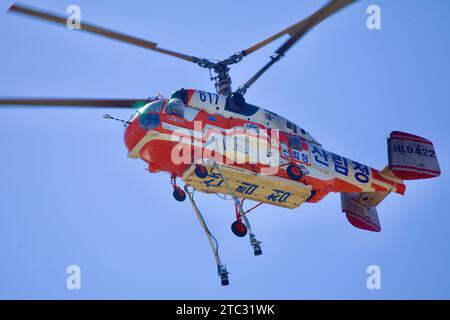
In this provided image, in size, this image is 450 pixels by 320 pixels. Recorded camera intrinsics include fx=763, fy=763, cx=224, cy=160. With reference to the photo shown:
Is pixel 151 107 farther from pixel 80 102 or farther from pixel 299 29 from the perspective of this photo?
pixel 299 29

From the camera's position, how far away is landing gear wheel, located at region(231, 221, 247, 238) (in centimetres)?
1796

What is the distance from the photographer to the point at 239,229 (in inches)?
709

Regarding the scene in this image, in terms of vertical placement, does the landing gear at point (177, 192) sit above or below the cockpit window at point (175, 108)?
→ below

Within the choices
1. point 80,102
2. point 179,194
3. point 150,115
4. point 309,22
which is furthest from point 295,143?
point 80,102

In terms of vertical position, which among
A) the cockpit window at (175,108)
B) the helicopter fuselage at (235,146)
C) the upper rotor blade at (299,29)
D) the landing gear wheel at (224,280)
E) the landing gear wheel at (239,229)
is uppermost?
the upper rotor blade at (299,29)

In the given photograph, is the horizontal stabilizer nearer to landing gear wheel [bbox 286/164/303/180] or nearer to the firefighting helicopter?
the firefighting helicopter

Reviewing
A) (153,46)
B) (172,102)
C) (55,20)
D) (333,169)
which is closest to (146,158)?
(172,102)

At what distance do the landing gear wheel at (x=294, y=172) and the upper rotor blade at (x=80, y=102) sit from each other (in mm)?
3663

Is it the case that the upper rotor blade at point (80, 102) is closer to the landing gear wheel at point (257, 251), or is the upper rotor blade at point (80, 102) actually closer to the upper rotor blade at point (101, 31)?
the upper rotor blade at point (101, 31)

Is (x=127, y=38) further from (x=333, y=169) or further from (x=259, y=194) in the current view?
(x=333, y=169)

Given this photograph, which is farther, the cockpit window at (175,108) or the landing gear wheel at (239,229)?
the landing gear wheel at (239,229)

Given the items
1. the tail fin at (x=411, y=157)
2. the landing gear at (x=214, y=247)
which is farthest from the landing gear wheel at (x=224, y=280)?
the tail fin at (x=411, y=157)

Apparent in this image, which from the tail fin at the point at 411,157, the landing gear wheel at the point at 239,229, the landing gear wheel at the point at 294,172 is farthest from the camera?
the tail fin at the point at 411,157

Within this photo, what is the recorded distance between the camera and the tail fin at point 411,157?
19875mm
